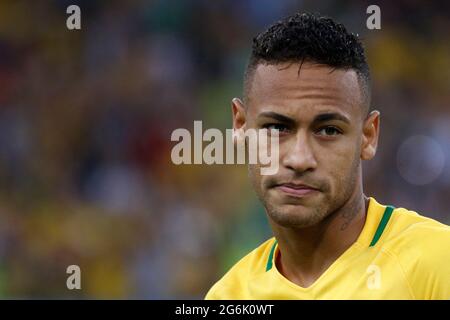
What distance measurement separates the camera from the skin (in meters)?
2.79

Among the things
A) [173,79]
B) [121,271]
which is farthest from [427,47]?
[121,271]

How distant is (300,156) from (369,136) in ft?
1.25

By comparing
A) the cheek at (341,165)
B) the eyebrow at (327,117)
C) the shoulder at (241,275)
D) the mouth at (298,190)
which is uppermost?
the eyebrow at (327,117)

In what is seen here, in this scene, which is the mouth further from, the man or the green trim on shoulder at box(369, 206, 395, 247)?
the green trim on shoulder at box(369, 206, 395, 247)

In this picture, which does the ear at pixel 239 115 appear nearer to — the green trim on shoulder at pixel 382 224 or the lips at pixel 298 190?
the lips at pixel 298 190

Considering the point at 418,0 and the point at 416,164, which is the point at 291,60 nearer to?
the point at 416,164

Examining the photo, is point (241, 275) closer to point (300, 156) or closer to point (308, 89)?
point (300, 156)

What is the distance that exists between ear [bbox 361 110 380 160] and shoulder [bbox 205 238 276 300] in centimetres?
60

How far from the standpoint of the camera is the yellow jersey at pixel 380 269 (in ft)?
8.74

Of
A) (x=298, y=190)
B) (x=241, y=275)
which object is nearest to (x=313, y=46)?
(x=298, y=190)

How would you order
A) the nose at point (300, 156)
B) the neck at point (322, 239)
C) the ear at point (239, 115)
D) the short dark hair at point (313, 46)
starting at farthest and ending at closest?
the ear at point (239, 115) → the neck at point (322, 239) → the short dark hair at point (313, 46) → the nose at point (300, 156)

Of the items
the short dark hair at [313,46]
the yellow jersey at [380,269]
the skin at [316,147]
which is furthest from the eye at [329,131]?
the yellow jersey at [380,269]

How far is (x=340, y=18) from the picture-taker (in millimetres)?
7902
